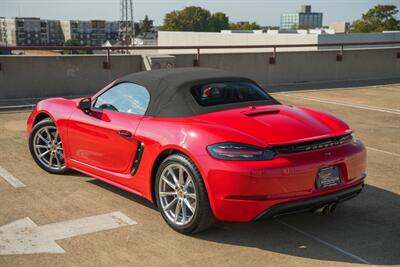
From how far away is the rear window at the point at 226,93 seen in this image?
5.16 metres

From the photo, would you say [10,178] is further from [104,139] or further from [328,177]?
[328,177]

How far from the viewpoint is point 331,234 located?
186 inches

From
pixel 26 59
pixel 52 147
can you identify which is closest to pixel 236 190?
pixel 52 147

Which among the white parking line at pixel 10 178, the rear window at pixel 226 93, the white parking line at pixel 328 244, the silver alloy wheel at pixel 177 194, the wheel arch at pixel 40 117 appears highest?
the rear window at pixel 226 93

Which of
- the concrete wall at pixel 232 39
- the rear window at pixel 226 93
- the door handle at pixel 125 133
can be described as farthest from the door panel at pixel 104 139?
the concrete wall at pixel 232 39

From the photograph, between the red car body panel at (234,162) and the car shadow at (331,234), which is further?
the car shadow at (331,234)

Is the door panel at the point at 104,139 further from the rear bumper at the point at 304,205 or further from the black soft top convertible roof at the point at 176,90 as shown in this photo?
the rear bumper at the point at 304,205

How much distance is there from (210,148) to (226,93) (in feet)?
3.65

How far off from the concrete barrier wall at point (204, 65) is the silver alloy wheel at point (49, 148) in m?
6.82

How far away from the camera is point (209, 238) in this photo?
15.1ft

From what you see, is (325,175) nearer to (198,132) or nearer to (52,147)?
(198,132)

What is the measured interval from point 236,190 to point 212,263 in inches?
23.7

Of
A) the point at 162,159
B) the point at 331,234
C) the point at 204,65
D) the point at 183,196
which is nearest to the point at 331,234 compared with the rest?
the point at 331,234

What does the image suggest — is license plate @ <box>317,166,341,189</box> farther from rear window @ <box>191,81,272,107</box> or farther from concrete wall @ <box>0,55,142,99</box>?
concrete wall @ <box>0,55,142,99</box>
